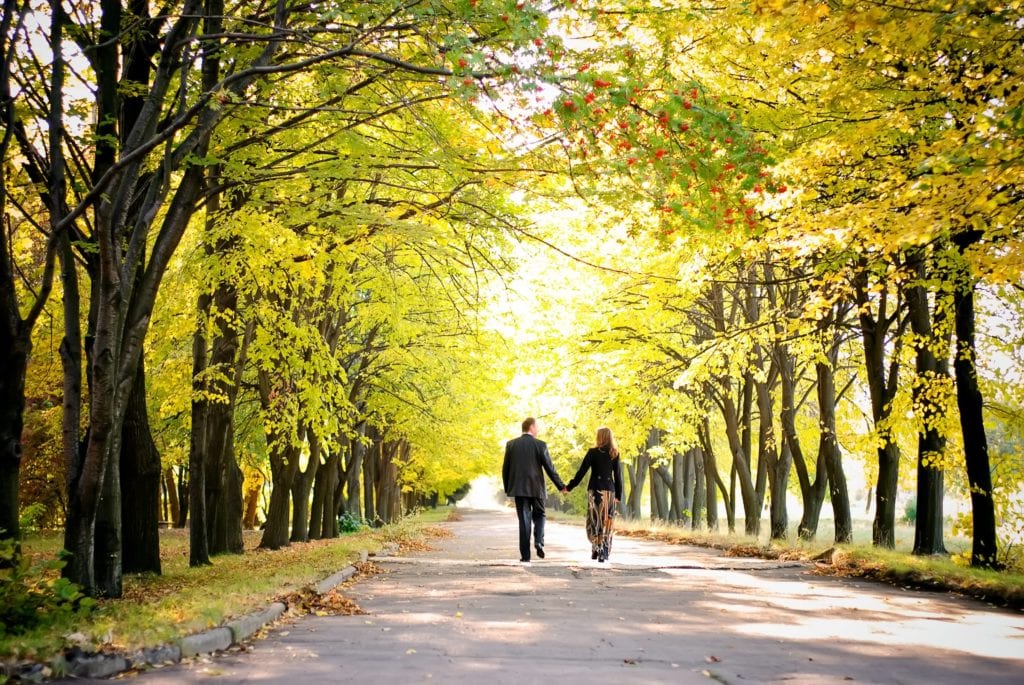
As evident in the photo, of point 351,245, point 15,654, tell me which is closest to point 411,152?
point 351,245

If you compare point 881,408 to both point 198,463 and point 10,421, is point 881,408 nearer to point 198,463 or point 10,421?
point 198,463

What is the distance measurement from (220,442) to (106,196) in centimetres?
949

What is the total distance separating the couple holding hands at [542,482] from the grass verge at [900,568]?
3545 millimetres

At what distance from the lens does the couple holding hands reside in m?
13.3

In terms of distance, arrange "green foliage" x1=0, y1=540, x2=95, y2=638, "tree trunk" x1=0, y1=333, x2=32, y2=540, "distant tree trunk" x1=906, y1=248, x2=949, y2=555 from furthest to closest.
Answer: "distant tree trunk" x1=906, y1=248, x2=949, y2=555 < "tree trunk" x1=0, y1=333, x2=32, y2=540 < "green foliage" x1=0, y1=540, x2=95, y2=638

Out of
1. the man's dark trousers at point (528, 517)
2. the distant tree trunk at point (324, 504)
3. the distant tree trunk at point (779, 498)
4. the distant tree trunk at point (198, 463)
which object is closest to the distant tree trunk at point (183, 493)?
the distant tree trunk at point (324, 504)

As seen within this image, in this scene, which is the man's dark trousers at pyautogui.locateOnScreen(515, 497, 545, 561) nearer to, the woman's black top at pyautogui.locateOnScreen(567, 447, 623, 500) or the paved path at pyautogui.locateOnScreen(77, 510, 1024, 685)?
the woman's black top at pyautogui.locateOnScreen(567, 447, 623, 500)

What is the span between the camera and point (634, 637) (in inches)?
281

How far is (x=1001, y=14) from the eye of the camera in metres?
7.74

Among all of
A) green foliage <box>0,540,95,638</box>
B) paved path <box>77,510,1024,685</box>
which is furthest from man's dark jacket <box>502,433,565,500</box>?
green foliage <box>0,540,95,638</box>

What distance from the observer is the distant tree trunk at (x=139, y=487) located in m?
12.4

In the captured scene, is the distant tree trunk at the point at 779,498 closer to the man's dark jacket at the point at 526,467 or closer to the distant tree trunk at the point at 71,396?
the man's dark jacket at the point at 526,467

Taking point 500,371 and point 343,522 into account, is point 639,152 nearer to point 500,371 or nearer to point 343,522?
point 500,371

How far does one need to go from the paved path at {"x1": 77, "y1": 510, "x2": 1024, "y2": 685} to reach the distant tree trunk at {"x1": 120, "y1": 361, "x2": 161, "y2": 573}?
3.66 metres
